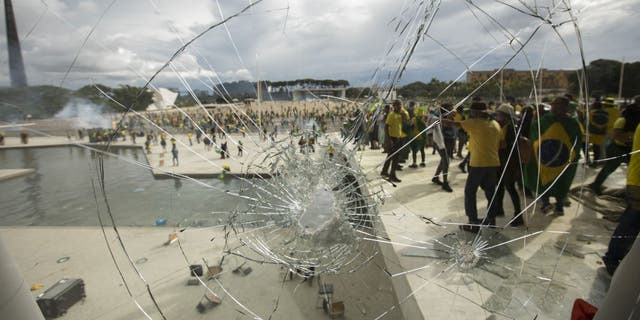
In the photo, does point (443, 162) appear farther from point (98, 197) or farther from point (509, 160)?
point (98, 197)

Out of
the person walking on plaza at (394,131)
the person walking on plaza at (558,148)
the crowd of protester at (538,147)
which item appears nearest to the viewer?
the crowd of protester at (538,147)

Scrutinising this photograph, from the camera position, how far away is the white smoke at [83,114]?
8.28 ft

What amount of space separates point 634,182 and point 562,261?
2.75 feet

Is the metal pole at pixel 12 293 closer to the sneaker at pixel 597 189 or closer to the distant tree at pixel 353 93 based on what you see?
the distant tree at pixel 353 93

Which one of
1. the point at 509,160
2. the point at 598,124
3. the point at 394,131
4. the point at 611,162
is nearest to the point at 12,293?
the point at 509,160

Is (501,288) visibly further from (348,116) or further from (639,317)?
(348,116)

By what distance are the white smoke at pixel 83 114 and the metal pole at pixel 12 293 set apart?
149 centimetres

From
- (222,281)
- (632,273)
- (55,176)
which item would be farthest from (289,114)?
(55,176)

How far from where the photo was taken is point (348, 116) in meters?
2.99

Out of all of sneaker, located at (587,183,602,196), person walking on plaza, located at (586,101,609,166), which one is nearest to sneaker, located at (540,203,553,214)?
sneaker, located at (587,183,602,196)

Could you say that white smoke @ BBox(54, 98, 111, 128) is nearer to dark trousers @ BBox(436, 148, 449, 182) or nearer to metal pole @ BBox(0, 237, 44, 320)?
metal pole @ BBox(0, 237, 44, 320)

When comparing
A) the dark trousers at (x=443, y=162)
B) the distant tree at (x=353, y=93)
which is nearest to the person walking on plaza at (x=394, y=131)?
the dark trousers at (x=443, y=162)

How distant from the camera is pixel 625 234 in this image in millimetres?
2312

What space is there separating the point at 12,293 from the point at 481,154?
3.58m
